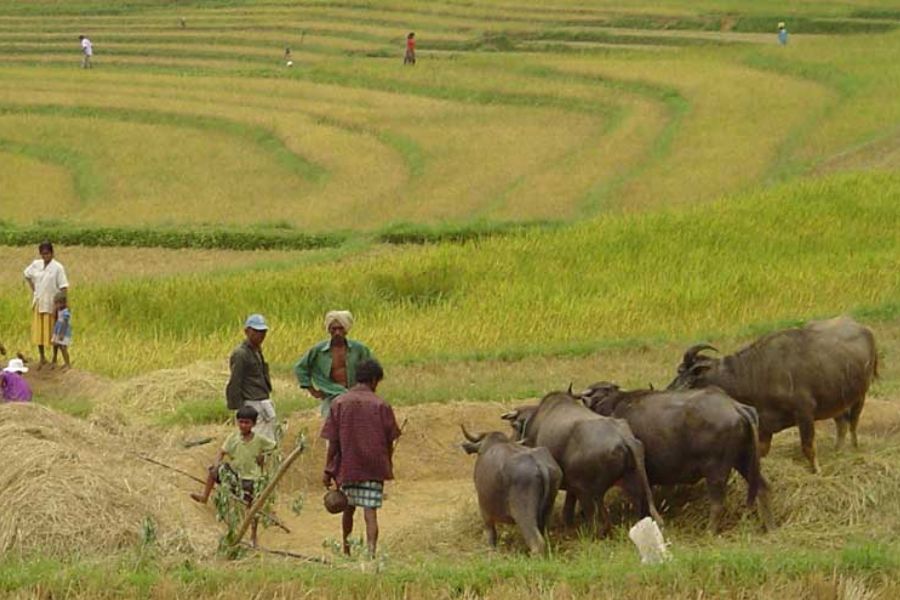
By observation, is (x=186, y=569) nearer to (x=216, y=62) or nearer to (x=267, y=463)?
(x=267, y=463)

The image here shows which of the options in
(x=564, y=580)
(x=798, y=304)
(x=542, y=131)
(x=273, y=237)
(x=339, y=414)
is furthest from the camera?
(x=542, y=131)

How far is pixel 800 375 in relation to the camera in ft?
34.3

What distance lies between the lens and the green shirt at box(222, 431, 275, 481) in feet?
32.6

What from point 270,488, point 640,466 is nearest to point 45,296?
point 270,488

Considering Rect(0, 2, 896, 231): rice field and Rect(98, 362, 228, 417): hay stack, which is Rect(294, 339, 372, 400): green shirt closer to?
Rect(98, 362, 228, 417): hay stack

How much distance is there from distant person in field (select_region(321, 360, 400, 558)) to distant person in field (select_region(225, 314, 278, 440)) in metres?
1.33

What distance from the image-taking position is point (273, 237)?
23594mm

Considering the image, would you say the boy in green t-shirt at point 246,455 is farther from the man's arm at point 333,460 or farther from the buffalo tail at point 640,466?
the buffalo tail at point 640,466

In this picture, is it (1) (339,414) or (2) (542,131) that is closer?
(1) (339,414)

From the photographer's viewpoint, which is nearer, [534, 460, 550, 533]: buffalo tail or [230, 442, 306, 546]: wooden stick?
[230, 442, 306, 546]: wooden stick

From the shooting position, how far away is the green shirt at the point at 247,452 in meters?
9.94

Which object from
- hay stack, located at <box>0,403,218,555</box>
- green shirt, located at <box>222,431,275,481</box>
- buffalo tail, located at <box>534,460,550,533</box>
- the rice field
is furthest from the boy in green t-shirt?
the rice field

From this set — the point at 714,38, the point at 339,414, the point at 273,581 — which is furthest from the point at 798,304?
the point at 714,38

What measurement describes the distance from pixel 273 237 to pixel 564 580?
52.4 ft
